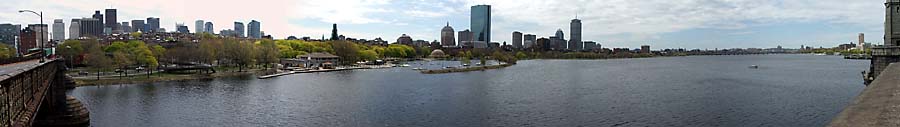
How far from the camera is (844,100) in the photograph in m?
31.8

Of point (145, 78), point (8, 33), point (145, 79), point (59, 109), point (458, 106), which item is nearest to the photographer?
point (59, 109)

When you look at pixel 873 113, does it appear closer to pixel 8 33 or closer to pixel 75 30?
pixel 8 33

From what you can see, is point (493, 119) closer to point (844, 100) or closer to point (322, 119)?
point (322, 119)

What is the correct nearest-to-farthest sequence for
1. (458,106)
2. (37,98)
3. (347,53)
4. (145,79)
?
(37,98) → (458,106) → (145,79) → (347,53)

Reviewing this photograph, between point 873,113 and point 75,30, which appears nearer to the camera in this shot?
point 873,113

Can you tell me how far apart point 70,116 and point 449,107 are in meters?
14.8

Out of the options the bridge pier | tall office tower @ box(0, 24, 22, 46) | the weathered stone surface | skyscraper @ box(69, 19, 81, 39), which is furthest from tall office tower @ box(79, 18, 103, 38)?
the weathered stone surface

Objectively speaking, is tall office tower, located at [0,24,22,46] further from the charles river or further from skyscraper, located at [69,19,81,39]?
the charles river

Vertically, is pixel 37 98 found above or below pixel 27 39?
below

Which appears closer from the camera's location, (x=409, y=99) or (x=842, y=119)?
(x=842, y=119)

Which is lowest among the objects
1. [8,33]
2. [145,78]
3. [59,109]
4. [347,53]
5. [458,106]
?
[458,106]

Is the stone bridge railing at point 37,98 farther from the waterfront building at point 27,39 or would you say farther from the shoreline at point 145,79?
the waterfront building at point 27,39

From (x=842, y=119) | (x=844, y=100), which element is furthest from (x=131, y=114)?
(x=844, y=100)

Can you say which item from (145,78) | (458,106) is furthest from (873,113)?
(145,78)
